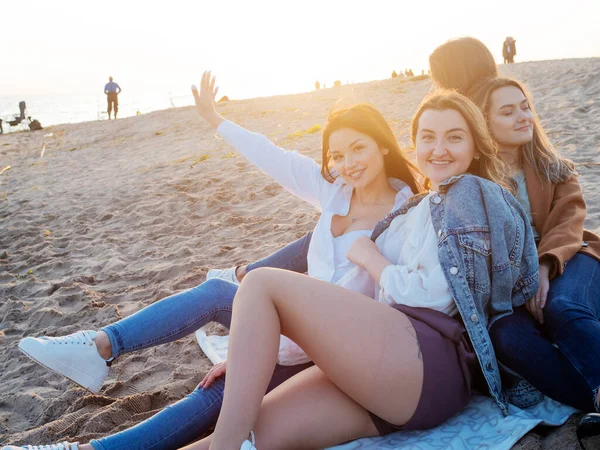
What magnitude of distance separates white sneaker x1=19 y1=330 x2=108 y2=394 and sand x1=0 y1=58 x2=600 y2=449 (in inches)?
14.9

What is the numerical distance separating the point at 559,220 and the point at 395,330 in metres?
1.11

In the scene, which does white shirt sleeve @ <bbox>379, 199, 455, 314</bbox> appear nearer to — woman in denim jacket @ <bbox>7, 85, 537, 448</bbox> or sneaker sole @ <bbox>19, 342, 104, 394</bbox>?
woman in denim jacket @ <bbox>7, 85, 537, 448</bbox>

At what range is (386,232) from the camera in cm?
237

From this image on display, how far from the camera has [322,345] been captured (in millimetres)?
1869

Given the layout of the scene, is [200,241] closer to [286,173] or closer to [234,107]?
[286,173]

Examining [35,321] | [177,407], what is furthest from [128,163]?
[177,407]

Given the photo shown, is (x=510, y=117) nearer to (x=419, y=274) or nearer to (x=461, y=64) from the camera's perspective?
(x=461, y=64)

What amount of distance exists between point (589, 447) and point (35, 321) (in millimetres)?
3563

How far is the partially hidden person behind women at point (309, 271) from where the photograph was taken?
219cm

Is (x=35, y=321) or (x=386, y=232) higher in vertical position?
(x=386, y=232)

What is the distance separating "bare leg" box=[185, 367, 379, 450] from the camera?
192 cm

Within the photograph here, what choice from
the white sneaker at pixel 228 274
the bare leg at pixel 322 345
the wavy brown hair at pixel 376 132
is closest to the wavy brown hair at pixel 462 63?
the wavy brown hair at pixel 376 132

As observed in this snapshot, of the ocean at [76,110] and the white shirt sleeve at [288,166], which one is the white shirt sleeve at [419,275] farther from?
the ocean at [76,110]

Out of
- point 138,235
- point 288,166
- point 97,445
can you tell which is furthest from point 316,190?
point 138,235
